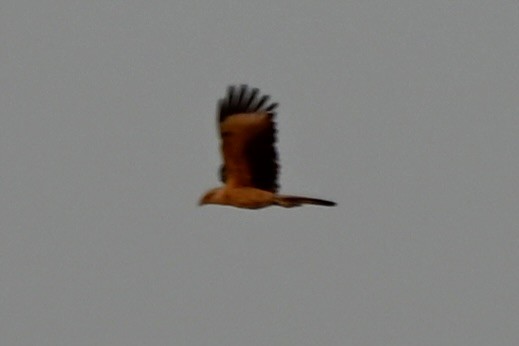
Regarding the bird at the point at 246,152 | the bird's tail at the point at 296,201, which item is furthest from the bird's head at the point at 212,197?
the bird's tail at the point at 296,201

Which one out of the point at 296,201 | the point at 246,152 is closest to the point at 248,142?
the point at 246,152

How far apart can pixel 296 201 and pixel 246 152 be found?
4.13ft

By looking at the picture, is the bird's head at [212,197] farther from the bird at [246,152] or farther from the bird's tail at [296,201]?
the bird's tail at [296,201]

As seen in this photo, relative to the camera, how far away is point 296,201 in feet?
40.1

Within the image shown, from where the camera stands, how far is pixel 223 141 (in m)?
12.9

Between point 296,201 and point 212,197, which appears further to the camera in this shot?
point 212,197

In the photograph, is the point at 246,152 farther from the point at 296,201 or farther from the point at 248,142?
the point at 296,201

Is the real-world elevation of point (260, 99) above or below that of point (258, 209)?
above

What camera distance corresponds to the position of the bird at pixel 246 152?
12.9 meters

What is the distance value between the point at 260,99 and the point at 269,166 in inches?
41.5

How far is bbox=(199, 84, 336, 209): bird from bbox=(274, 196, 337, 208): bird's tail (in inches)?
13.2

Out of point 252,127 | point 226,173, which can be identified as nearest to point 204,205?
point 226,173

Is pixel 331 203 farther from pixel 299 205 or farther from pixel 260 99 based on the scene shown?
pixel 260 99

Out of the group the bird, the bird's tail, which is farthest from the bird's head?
the bird's tail
